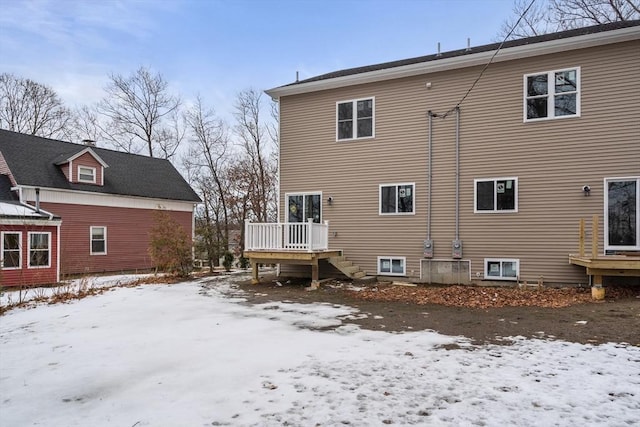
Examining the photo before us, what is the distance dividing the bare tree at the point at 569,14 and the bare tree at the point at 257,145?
1580 cm

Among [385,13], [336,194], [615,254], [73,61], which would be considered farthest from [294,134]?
[73,61]

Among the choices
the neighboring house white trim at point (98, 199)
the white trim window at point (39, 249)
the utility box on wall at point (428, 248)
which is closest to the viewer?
the utility box on wall at point (428, 248)

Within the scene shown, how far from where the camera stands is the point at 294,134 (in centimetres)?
1303

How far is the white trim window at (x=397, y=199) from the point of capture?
37.3ft

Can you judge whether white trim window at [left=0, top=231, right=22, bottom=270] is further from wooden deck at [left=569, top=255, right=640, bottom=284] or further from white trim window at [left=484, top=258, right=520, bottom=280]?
wooden deck at [left=569, top=255, right=640, bottom=284]

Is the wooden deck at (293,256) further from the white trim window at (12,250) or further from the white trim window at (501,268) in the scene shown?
the white trim window at (12,250)

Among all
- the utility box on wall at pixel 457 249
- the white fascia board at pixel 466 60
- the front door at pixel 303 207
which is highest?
the white fascia board at pixel 466 60

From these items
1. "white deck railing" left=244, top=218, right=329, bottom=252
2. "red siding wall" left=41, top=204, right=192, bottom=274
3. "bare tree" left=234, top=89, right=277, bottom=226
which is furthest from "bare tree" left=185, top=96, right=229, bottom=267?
"white deck railing" left=244, top=218, right=329, bottom=252

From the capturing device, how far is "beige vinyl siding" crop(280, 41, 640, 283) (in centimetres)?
942

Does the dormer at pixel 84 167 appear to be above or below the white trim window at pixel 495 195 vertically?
above

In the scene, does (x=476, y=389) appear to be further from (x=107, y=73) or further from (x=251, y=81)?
(x=107, y=73)

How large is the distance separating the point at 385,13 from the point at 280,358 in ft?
50.2

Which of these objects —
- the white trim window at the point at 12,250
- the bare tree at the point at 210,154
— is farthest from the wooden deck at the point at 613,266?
the bare tree at the point at 210,154

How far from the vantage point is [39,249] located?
506 inches
